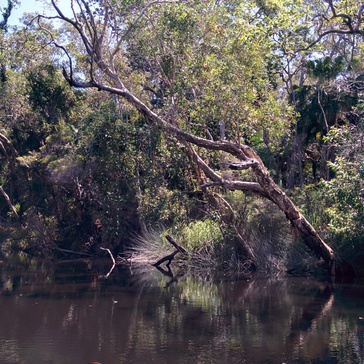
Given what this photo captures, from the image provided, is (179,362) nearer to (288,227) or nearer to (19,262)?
(288,227)

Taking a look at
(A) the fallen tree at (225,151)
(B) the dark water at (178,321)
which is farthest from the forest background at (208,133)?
(B) the dark water at (178,321)

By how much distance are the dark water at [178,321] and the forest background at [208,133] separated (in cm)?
256

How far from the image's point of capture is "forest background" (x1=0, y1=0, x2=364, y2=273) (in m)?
18.4

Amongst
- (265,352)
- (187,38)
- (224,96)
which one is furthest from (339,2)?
(265,352)

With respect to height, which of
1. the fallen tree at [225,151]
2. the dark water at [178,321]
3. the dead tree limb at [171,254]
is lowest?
the dark water at [178,321]

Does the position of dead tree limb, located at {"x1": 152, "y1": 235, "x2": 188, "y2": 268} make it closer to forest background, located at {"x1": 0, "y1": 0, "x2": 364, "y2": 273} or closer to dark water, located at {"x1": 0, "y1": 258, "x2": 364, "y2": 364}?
forest background, located at {"x1": 0, "y1": 0, "x2": 364, "y2": 273}

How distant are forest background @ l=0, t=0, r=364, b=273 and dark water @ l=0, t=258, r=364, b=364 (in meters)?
2.56

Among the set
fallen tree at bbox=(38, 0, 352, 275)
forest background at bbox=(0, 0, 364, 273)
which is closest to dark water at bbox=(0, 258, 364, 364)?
fallen tree at bbox=(38, 0, 352, 275)

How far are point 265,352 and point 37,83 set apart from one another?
22794mm

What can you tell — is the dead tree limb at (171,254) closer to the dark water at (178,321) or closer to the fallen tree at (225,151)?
the dark water at (178,321)

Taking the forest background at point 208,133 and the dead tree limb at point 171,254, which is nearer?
the forest background at point 208,133

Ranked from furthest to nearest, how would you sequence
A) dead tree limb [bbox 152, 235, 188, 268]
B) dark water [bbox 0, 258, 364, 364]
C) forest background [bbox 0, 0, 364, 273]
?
dead tree limb [bbox 152, 235, 188, 268], forest background [bbox 0, 0, 364, 273], dark water [bbox 0, 258, 364, 364]

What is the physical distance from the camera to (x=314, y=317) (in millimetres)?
13438

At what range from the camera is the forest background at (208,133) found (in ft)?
60.3
